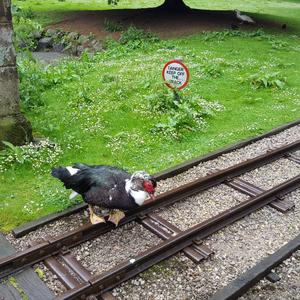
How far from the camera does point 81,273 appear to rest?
6117 millimetres

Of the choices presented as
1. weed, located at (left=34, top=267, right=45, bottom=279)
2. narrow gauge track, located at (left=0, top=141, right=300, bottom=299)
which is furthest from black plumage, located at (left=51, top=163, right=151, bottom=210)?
weed, located at (left=34, top=267, right=45, bottom=279)

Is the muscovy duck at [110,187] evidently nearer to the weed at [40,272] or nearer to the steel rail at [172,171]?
the steel rail at [172,171]

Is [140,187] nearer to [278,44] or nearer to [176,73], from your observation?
[176,73]

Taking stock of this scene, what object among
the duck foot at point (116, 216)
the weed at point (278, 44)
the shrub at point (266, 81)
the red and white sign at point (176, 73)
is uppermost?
the red and white sign at point (176, 73)

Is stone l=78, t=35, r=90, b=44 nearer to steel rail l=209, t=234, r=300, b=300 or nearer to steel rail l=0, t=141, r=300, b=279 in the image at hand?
steel rail l=0, t=141, r=300, b=279

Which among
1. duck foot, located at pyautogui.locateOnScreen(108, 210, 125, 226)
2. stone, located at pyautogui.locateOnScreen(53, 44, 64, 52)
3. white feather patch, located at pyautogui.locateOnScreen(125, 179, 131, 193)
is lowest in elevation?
stone, located at pyautogui.locateOnScreen(53, 44, 64, 52)

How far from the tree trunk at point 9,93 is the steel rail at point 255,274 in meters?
5.72

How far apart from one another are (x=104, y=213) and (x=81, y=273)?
142 cm

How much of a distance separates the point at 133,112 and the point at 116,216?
563 cm

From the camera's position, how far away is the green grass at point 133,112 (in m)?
8.55

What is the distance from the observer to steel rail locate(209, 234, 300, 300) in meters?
5.82

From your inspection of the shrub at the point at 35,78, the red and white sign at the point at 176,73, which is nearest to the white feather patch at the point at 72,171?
the red and white sign at the point at 176,73

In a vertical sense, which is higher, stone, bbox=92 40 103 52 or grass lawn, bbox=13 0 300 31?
grass lawn, bbox=13 0 300 31

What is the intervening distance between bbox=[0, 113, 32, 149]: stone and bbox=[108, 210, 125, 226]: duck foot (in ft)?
11.7
